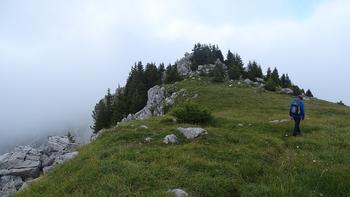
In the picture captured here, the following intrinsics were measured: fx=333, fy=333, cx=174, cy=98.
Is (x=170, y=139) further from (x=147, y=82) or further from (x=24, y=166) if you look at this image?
(x=147, y=82)

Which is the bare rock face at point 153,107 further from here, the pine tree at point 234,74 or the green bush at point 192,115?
the green bush at point 192,115

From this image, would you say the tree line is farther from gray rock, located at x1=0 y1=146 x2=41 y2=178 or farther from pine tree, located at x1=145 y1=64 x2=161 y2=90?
gray rock, located at x1=0 y1=146 x2=41 y2=178

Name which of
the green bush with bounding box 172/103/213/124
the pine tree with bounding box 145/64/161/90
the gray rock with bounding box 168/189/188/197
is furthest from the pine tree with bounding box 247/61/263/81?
the gray rock with bounding box 168/189/188/197

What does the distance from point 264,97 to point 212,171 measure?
3232 centimetres

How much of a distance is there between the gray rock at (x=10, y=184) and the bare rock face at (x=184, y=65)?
52652mm

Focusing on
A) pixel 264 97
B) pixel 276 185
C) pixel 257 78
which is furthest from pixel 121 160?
pixel 257 78

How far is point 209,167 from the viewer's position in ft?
41.3

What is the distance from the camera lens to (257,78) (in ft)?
207

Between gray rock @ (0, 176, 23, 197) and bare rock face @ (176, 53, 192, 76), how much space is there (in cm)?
5265

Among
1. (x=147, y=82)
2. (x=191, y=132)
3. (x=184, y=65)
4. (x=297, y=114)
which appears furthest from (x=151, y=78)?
(x=191, y=132)

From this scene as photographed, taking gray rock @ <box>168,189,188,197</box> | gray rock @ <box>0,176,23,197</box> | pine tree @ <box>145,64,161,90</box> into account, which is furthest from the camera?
pine tree @ <box>145,64,161,90</box>

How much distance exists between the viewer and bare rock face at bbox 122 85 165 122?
44.2 metres

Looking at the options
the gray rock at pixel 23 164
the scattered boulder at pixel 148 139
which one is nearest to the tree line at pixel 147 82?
the gray rock at pixel 23 164

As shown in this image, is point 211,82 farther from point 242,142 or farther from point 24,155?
point 242,142
